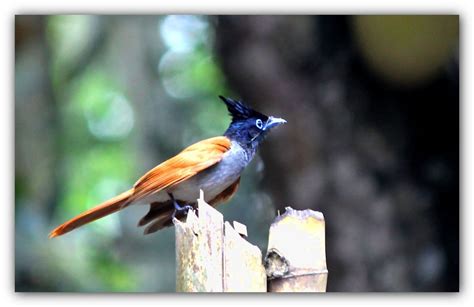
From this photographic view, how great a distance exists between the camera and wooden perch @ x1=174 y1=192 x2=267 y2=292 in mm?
4996

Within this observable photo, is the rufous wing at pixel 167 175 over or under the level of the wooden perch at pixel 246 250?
over

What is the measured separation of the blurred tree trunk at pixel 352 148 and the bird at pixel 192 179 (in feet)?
1.45

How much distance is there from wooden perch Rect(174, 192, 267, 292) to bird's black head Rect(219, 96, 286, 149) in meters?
0.53

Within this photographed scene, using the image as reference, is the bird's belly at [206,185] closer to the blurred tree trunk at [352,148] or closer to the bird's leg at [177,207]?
the bird's leg at [177,207]

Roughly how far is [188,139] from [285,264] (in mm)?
1585

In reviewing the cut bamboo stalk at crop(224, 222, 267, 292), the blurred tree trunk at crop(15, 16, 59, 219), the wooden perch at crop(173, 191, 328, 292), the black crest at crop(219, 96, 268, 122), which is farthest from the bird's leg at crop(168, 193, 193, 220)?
the blurred tree trunk at crop(15, 16, 59, 219)

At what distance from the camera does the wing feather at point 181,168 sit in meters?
5.33

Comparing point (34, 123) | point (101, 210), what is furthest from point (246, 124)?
point (34, 123)

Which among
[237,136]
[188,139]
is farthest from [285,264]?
[188,139]

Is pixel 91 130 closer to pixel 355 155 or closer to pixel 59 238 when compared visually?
pixel 59 238

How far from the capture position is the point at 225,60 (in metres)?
6.21

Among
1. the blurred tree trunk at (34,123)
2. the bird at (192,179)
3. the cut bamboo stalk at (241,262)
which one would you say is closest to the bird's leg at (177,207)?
the bird at (192,179)

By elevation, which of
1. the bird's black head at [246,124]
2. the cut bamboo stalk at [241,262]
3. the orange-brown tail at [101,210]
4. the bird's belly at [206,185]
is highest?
the bird's black head at [246,124]

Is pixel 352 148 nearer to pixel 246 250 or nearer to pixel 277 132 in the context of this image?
pixel 277 132
